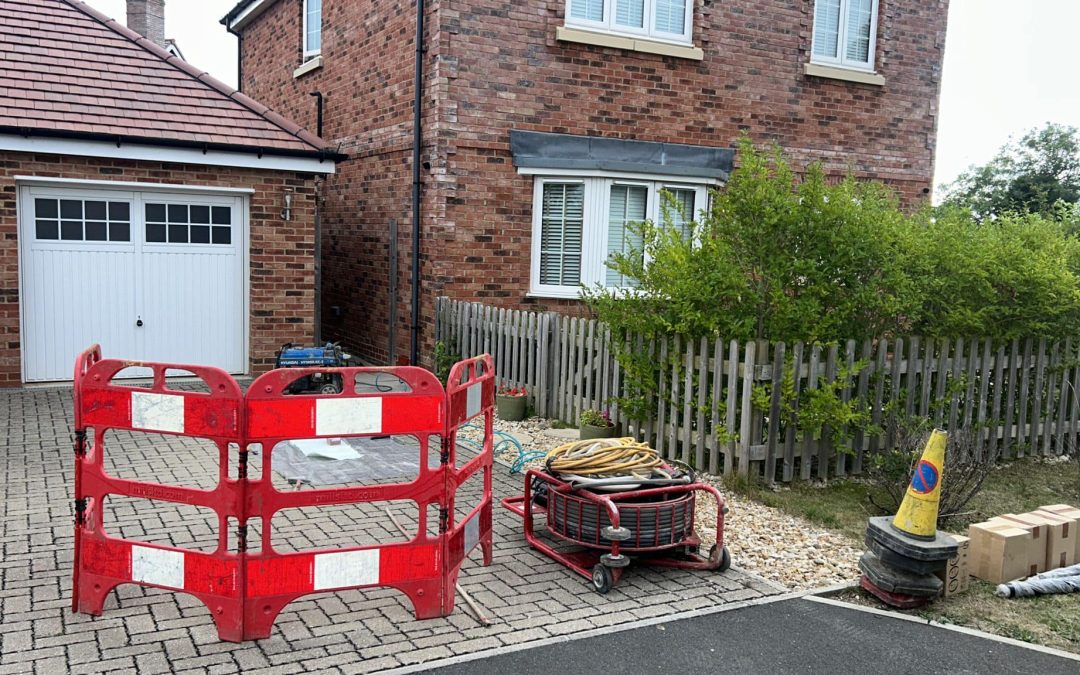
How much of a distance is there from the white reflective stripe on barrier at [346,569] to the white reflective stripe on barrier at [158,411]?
958mm

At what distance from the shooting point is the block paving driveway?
436cm

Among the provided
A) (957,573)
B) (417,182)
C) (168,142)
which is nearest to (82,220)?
(168,142)

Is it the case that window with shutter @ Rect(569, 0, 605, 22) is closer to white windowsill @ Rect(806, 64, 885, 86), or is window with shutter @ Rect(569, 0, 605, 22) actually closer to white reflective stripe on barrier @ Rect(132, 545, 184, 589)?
white windowsill @ Rect(806, 64, 885, 86)

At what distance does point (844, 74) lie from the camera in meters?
13.9

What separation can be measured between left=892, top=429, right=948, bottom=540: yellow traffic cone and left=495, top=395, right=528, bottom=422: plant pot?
5.40 m

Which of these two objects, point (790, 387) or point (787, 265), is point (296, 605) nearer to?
point (790, 387)

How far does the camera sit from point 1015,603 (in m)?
5.51

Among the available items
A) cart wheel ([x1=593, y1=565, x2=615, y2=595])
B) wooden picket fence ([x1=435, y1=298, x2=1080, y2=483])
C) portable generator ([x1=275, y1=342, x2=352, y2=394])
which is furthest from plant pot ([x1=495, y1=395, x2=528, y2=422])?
cart wheel ([x1=593, y1=565, x2=615, y2=595])

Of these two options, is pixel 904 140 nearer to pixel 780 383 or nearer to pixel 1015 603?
pixel 780 383

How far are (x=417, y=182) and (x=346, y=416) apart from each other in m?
7.87

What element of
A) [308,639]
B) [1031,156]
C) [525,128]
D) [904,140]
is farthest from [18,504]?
[1031,156]

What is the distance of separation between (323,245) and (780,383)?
9.99m

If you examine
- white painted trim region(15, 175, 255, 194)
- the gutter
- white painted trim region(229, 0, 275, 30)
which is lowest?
white painted trim region(15, 175, 255, 194)

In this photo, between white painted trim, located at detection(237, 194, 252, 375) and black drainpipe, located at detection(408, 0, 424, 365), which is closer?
black drainpipe, located at detection(408, 0, 424, 365)
